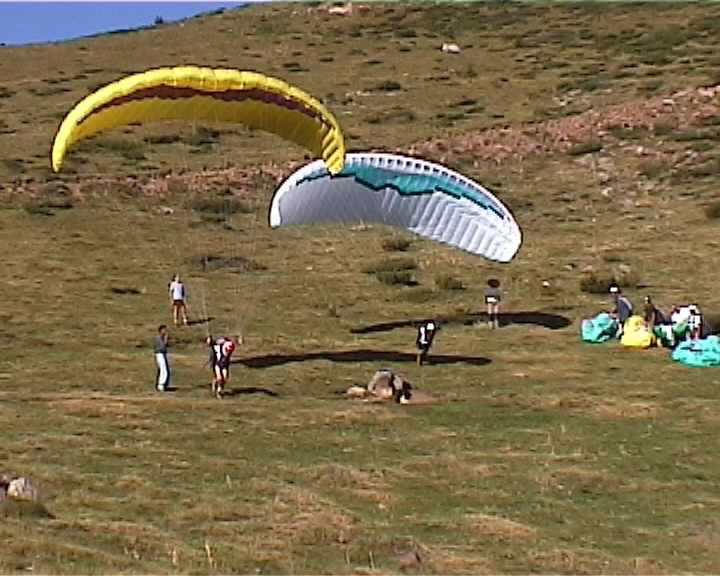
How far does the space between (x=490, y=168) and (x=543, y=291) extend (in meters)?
22.6

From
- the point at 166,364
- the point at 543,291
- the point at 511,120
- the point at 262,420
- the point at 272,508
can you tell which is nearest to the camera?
the point at 272,508

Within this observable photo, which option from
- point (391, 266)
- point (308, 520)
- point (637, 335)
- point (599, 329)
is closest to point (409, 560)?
Result: point (308, 520)

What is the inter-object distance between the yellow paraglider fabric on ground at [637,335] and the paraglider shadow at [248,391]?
8.67 meters

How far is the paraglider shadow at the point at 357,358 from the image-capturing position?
28.1 m

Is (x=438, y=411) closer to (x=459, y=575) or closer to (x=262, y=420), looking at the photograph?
(x=262, y=420)

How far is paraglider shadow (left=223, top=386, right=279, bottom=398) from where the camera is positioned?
24609 millimetres

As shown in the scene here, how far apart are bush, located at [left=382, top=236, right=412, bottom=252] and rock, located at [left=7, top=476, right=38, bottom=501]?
93.3ft

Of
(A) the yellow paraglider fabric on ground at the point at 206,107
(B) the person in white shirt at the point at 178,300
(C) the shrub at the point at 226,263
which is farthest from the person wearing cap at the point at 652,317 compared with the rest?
(C) the shrub at the point at 226,263

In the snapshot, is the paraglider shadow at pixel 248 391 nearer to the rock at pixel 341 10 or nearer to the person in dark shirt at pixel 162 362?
the person in dark shirt at pixel 162 362


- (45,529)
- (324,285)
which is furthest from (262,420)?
(324,285)

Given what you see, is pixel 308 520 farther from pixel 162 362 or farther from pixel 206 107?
pixel 206 107

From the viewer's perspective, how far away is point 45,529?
584 inches

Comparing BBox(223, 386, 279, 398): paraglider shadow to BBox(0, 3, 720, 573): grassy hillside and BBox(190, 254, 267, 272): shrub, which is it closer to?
BBox(0, 3, 720, 573): grassy hillside

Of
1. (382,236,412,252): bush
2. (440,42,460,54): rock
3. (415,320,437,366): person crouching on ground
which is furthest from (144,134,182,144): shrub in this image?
(415,320,437,366): person crouching on ground
